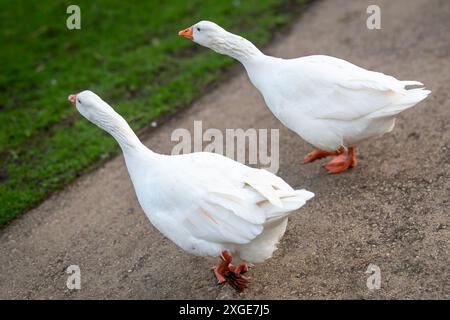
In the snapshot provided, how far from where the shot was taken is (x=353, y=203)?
5152 millimetres

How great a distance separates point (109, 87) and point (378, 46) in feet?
13.3

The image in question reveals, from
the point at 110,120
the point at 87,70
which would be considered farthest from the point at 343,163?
the point at 87,70

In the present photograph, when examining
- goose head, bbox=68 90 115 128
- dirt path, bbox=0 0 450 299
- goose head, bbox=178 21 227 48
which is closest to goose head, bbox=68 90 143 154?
goose head, bbox=68 90 115 128

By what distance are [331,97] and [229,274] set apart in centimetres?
184

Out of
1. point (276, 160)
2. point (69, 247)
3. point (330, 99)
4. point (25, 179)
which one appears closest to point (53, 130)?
point (25, 179)

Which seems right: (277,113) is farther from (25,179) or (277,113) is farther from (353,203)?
(25,179)

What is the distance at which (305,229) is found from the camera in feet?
16.4

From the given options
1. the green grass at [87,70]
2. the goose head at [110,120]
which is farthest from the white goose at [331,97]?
the green grass at [87,70]

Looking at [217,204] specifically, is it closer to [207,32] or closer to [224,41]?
[224,41]

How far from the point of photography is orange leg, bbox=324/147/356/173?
18.5 ft

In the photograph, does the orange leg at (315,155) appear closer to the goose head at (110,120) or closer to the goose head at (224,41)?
the goose head at (224,41)

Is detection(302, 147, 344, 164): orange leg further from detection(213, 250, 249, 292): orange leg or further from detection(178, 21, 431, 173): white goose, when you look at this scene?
detection(213, 250, 249, 292): orange leg

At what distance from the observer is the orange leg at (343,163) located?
563 centimetres

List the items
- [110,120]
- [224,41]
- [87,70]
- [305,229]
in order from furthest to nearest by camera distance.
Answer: [87,70] < [224,41] < [305,229] < [110,120]
